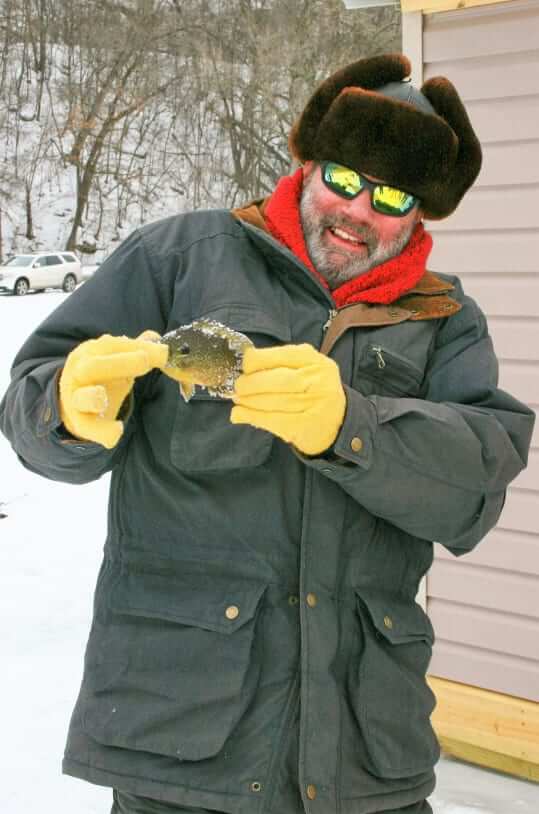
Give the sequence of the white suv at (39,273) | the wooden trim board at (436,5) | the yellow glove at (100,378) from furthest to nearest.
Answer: the white suv at (39,273), the wooden trim board at (436,5), the yellow glove at (100,378)

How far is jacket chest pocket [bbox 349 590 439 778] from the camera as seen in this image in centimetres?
177

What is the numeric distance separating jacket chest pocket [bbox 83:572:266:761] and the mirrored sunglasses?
35.1 inches

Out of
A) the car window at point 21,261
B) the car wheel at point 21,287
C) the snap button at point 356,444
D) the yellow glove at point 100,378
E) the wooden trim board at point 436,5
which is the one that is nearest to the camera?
the yellow glove at point 100,378

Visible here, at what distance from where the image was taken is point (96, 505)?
7.77 m

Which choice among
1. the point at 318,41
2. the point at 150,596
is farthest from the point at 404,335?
the point at 318,41

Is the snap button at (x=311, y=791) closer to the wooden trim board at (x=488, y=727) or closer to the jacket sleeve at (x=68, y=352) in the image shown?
the jacket sleeve at (x=68, y=352)

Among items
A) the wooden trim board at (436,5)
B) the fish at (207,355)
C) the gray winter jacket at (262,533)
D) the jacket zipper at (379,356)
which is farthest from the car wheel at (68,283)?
the fish at (207,355)

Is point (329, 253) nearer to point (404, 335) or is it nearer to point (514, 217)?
point (404, 335)

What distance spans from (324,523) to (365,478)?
172 millimetres

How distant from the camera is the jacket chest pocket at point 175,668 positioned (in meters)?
1.67

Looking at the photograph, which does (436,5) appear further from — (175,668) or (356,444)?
(175,668)

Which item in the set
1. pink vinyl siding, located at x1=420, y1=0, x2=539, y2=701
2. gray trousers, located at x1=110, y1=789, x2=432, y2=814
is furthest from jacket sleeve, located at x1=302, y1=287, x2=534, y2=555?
pink vinyl siding, located at x1=420, y1=0, x2=539, y2=701

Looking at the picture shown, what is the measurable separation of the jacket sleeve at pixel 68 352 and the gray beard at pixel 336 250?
0.36 metres

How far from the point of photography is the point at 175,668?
5.60ft
